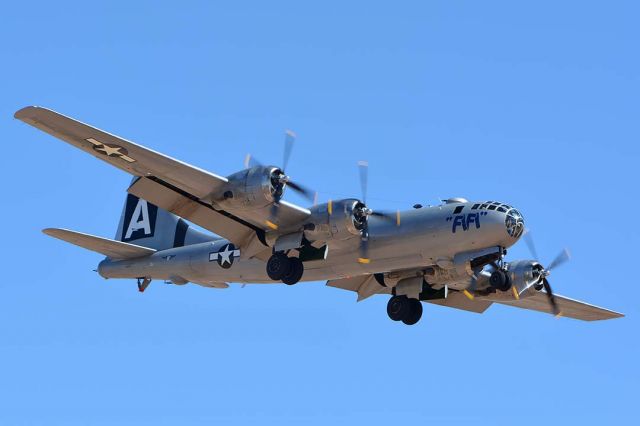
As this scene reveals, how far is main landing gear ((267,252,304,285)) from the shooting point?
124ft

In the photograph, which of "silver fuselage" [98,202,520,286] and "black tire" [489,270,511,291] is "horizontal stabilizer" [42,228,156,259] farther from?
"black tire" [489,270,511,291]

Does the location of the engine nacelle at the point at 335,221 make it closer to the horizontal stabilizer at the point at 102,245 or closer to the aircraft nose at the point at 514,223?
the aircraft nose at the point at 514,223

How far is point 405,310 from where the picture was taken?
1649 inches

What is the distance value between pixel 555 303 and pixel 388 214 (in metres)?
10.00

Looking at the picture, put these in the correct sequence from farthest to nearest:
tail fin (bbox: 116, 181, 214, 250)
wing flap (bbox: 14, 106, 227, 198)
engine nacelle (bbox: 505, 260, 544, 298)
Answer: tail fin (bbox: 116, 181, 214, 250)
engine nacelle (bbox: 505, 260, 544, 298)
wing flap (bbox: 14, 106, 227, 198)

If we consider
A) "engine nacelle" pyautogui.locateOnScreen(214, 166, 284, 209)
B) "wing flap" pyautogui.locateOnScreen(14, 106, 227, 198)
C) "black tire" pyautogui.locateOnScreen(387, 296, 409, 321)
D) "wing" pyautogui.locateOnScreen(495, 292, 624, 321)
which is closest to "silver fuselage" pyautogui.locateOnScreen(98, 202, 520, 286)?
"black tire" pyautogui.locateOnScreen(387, 296, 409, 321)

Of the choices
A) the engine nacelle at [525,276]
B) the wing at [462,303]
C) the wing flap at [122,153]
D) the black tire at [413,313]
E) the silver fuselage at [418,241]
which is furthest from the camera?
the wing at [462,303]

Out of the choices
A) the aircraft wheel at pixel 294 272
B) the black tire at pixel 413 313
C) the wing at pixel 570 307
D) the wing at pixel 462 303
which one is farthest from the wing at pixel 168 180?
the wing at pixel 570 307

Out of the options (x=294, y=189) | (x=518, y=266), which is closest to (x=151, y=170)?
(x=294, y=189)

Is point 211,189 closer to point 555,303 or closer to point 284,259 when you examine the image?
point 284,259

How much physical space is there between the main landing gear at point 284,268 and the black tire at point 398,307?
5247mm

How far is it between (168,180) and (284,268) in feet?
16.0

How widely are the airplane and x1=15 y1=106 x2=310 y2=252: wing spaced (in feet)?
0.12

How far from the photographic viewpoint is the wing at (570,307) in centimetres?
4594
